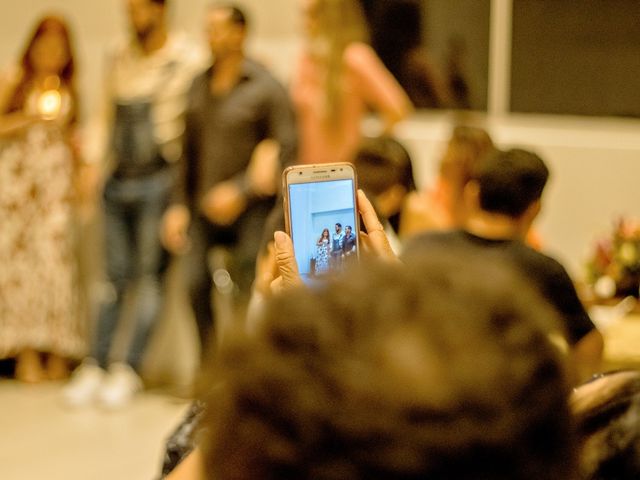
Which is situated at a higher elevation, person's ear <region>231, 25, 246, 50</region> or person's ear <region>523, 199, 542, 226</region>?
person's ear <region>231, 25, 246, 50</region>

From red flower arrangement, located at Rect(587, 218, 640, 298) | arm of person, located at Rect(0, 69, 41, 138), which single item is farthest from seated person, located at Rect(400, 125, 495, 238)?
arm of person, located at Rect(0, 69, 41, 138)

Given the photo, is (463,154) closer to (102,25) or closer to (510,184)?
(510,184)

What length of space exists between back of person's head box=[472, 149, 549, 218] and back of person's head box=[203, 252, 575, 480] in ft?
6.28

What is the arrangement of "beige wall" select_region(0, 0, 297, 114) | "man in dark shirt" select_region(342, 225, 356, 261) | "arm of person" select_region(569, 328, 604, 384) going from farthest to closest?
"beige wall" select_region(0, 0, 297, 114)
"arm of person" select_region(569, 328, 604, 384)
"man in dark shirt" select_region(342, 225, 356, 261)

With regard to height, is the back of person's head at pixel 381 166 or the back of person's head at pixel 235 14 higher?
the back of person's head at pixel 235 14

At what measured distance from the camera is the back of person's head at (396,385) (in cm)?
61

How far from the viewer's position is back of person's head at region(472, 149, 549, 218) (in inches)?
101

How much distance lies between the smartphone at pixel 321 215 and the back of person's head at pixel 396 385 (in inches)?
27.2

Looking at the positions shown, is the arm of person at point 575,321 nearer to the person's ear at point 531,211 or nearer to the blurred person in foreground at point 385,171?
the person's ear at point 531,211

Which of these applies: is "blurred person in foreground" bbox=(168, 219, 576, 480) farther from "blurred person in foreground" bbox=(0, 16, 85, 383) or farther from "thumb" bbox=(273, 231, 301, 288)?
"blurred person in foreground" bbox=(0, 16, 85, 383)

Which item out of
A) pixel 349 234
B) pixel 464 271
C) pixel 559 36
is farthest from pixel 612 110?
pixel 464 271

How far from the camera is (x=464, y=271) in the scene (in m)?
0.68

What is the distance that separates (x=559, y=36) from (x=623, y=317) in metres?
1.76

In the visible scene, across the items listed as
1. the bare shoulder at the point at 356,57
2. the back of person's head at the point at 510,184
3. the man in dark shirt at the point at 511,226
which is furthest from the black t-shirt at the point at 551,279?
the bare shoulder at the point at 356,57
